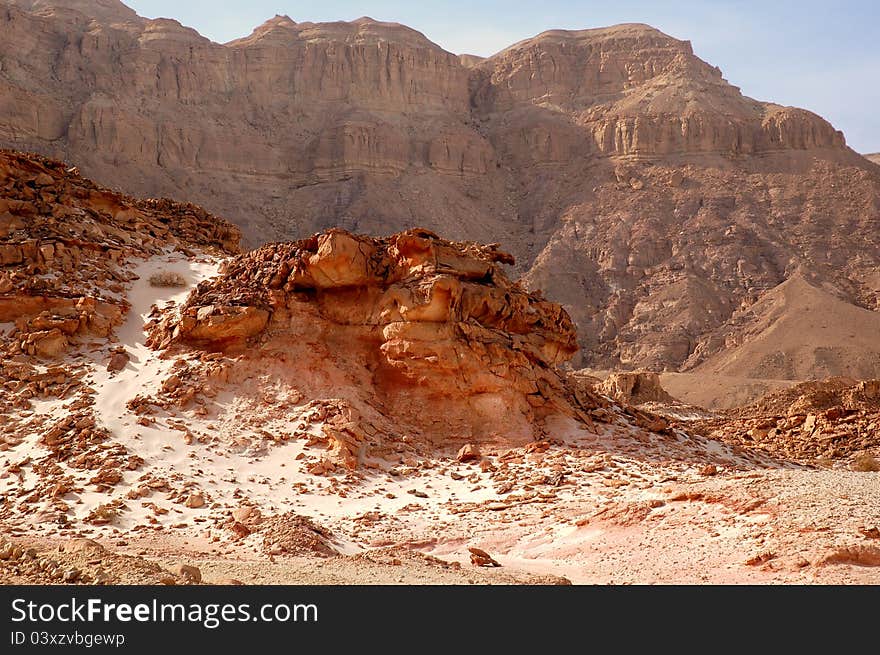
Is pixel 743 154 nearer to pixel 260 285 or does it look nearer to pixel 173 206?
pixel 173 206

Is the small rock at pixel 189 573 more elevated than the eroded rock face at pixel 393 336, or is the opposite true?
the eroded rock face at pixel 393 336

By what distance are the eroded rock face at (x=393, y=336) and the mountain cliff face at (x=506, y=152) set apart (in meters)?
38.8

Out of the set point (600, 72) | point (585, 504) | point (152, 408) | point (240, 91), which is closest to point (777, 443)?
point (585, 504)

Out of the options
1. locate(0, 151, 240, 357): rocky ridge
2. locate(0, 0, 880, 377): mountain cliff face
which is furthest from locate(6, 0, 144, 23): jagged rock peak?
locate(0, 151, 240, 357): rocky ridge

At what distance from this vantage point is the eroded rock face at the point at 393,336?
16859mm

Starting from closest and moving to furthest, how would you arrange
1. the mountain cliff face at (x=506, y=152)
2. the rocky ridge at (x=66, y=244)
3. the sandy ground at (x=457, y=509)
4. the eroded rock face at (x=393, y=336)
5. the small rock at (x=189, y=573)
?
the small rock at (x=189, y=573) < the sandy ground at (x=457, y=509) < the eroded rock face at (x=393, y=336) < the rocky ridge at (x=66, y=244) < the mountain cliff face at (x=506, y=152)

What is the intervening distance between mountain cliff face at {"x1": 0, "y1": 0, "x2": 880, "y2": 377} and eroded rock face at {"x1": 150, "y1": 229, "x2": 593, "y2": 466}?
127 feet

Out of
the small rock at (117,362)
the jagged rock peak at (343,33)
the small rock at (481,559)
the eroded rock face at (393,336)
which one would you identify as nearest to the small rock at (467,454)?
the eroded rock face at (393,336)

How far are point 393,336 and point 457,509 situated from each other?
4.74 meters

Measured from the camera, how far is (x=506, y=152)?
3140 inches

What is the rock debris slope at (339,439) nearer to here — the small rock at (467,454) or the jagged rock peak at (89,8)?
the small rock at (467,454)

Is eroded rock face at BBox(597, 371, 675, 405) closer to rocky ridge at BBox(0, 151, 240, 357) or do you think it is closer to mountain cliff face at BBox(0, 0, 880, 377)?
mountain cliff face at BBox(0, 0, 880, 377)

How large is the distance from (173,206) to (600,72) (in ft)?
216

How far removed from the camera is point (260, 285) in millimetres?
18344
